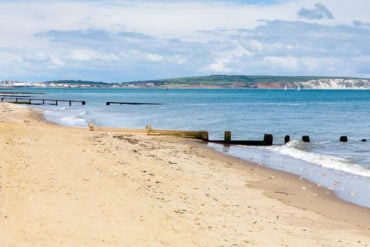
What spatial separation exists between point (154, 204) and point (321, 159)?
14.2 metres

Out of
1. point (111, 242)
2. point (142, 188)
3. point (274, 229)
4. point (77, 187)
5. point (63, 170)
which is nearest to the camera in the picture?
point (111, 242)

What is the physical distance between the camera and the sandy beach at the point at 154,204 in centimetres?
1005

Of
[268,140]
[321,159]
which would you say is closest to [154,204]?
[321,159]

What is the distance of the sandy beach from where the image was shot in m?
10.0

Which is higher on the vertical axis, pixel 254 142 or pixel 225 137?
pixel 225 137

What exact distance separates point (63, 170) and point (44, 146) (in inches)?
228

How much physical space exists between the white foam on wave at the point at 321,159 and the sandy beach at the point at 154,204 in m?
3.38

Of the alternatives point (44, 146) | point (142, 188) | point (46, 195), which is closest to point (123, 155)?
point (44, 146)

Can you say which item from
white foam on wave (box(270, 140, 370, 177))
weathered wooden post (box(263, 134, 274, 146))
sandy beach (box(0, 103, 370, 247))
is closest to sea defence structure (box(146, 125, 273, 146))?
weathered wooden post (box(263, 134, 274, 146))

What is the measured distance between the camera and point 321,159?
25.1 meters

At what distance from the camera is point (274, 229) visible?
449 inches

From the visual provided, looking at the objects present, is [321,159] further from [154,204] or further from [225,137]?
[154,204]

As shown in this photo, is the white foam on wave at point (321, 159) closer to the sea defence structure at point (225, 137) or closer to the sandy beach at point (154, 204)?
the sea defence structure at point (225, 137)

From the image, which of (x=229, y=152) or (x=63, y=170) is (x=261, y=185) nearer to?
(x=63, y=170)
